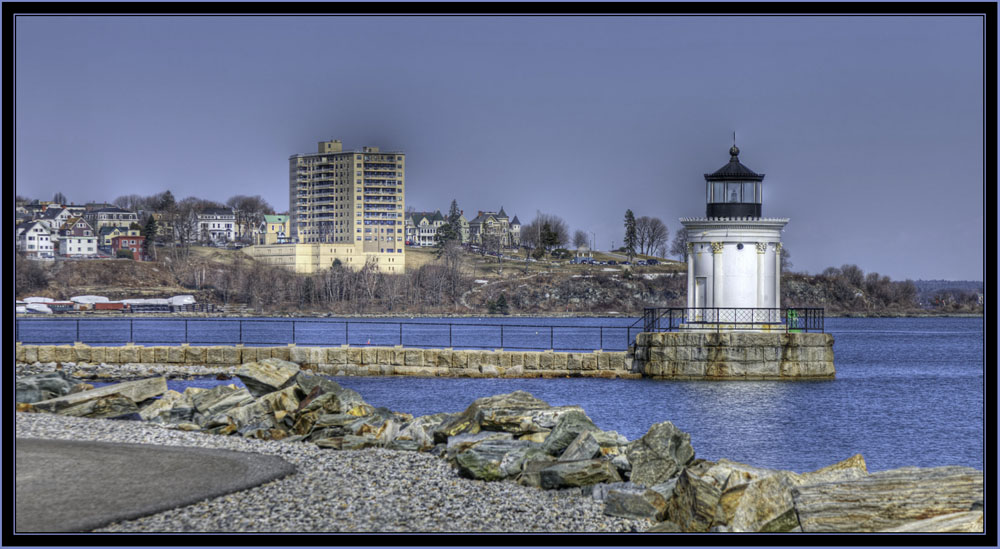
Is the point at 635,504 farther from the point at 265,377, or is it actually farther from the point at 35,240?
the point at 35,240

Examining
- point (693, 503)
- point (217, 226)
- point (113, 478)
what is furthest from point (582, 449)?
point (217, 226)

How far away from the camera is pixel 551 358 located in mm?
35188

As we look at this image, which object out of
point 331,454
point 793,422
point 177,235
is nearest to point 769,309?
point 793,422

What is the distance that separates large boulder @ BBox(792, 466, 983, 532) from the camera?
A: 38.3 ft

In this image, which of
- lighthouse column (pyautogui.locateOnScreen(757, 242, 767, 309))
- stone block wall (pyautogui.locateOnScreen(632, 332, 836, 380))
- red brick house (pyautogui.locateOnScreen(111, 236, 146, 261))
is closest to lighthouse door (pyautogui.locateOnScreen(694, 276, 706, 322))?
stone block wall (pyautogui.locateOnScreen(632, 332, 836, 380))

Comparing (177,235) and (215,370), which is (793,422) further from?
(177,235)

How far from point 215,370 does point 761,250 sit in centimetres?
1633

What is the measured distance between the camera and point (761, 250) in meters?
32.9

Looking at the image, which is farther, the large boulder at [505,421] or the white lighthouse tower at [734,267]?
the white lighthouse tower at [734,267]

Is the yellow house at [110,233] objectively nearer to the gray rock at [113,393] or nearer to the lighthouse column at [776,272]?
the lighthouse column at [776,272]

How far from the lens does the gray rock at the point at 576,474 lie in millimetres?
13883

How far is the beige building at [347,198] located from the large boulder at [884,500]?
152991 millimetres

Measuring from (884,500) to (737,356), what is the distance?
20249 millimetres

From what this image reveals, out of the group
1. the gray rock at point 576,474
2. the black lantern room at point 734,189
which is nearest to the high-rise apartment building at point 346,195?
the black lantern room at point 734,189
